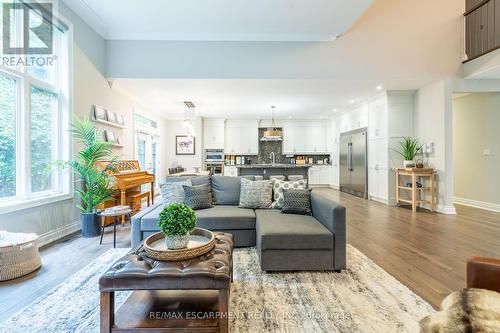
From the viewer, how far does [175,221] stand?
62.9 inches

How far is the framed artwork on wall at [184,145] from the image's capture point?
28.6ft

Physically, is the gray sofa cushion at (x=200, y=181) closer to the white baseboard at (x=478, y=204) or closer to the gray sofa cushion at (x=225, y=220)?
the gray sofa cushion at (x=225, y=220)

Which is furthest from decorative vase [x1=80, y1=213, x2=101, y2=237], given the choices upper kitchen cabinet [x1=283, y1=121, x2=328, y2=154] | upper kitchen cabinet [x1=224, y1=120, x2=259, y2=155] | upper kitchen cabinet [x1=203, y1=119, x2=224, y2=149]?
upper kitchen cabinet [x1=283, y1=121, x2=328, y2=154]

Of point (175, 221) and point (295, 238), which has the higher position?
point (175, 221)

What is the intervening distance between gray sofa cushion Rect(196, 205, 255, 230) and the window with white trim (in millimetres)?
2165

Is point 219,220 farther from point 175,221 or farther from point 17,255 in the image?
point 17,255

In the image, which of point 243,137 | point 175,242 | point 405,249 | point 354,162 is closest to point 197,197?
point 175,242

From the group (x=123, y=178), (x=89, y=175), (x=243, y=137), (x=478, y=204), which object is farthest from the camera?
(x=243, y=137)

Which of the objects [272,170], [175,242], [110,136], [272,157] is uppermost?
[110,136]

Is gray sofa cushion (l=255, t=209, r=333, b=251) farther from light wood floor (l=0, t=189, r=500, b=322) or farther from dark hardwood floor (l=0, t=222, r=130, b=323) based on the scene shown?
dark hardwood floor (l=0, t=222, r=130, b=323)

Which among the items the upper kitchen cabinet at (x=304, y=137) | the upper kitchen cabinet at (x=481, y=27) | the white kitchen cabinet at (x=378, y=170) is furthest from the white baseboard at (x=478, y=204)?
the upper kitchen cabinet at (x=304, y=137)

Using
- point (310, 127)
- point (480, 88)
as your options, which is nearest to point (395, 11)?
point (480, 88)

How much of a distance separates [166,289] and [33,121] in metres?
3.21

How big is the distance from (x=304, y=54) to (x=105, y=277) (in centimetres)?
476
